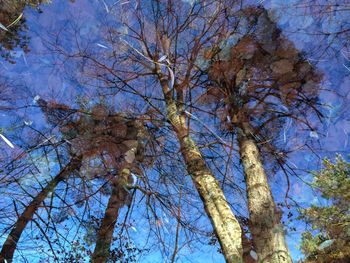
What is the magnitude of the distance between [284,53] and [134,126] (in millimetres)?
2822

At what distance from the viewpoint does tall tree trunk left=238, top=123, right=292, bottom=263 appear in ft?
8.35

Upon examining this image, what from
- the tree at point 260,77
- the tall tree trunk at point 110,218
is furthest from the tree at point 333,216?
the tall tree trunk at point 110,218

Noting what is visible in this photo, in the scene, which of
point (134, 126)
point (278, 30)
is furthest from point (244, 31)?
point (134, 126)

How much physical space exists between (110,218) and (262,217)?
126 inches

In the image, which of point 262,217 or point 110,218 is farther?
point 110,218

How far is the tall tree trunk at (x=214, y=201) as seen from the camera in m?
2.75

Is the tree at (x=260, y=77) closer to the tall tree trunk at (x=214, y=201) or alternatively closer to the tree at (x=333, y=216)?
the tall tree trunk at (x=214, y=201)

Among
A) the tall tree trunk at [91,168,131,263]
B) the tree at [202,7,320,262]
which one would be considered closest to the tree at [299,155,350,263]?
the tree at [202,7,320,262]

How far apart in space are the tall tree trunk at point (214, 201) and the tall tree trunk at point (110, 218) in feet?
4.21

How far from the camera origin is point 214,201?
126 inches

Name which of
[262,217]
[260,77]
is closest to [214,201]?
[262,217]

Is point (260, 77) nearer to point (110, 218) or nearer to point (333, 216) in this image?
point (110, 218)

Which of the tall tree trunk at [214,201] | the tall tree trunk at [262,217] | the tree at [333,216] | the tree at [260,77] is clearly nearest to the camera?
the tall tree trunk at [262,217]

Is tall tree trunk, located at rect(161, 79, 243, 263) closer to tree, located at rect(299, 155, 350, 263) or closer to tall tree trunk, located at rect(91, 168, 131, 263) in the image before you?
tall tree trunk, located at rect(91, 168, 131, 263)
